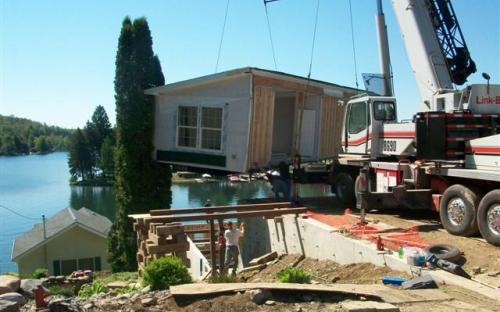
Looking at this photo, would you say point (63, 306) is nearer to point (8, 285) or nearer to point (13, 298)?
point (13, 298)

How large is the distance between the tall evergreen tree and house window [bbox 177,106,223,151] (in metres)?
2.01

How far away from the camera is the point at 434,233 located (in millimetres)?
A: 11750

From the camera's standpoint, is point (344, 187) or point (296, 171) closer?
point (344, 187)

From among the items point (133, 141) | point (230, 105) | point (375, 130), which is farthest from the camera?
point (133, 141)

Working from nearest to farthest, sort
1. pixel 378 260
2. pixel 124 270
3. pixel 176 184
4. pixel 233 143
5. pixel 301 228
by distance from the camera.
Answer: pixel 378 260 < pixel 301 228 < pixel 233 143 < pixel 124 270 < pixel 176 184

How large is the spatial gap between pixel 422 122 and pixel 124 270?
46.5ft

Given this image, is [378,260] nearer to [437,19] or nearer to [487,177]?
[487,177]

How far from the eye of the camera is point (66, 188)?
94562 mm

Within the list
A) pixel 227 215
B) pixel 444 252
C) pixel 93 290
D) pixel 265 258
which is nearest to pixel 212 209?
pixel 227 215

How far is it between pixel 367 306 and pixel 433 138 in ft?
22.2

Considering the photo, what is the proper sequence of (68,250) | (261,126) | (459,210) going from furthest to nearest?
(68,250)
(261,126)
(459,210)

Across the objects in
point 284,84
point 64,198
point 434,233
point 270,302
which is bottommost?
point 64,198

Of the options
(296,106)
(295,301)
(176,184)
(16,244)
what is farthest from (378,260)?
(176,184)

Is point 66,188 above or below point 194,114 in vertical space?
below
